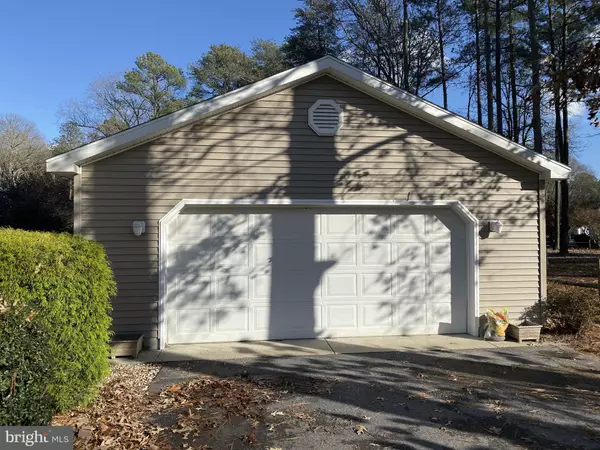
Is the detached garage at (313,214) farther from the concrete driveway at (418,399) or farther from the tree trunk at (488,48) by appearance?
the tree trunk at (488,48)

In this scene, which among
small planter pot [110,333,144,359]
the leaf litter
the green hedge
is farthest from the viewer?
small planter pot [110,333,144,359]

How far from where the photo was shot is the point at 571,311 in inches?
279

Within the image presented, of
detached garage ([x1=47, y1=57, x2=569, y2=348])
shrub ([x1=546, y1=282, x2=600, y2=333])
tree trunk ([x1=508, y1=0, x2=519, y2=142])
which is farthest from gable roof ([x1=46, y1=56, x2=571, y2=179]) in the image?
tree trunk ([x1=508, y1=0, x2=519, y2=142])

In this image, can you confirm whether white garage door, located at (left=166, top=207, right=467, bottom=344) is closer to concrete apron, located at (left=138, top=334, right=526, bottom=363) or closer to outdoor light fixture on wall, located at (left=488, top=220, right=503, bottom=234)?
concrete apron, located at (left=138, top=334, right=526, bottom=363)

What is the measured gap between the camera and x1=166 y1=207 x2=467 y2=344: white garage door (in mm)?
6621

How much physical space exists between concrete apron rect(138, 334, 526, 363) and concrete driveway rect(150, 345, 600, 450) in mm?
182

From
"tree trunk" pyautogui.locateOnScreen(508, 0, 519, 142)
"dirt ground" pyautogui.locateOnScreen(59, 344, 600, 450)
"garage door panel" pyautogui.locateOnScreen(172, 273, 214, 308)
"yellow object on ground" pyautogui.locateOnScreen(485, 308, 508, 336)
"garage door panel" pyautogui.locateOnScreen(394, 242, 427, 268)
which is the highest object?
"tree trunk" pyautogui.locateOnScreen(508, 0, 519, 142)

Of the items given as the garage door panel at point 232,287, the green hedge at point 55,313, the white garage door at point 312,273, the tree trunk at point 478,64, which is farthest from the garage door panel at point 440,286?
the tree trunk at point 478,64

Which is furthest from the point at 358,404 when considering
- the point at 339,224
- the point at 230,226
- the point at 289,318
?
the point at 230,226

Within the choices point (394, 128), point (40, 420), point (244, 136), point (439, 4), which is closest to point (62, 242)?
point (40, 420)

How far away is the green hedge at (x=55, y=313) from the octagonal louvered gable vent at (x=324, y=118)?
12.0ft

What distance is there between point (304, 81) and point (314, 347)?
13.0ft

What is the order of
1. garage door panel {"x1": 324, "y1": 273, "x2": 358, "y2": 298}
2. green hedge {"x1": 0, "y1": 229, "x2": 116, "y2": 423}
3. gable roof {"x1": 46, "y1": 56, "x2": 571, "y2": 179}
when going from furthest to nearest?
garage door panel {"x1": 324, "y1": 273, "x2": 358, "y2": 298} → gable roof {"x1": 46, "y1": 56, "x2": 571, "y2": 179} → green hedge {"x1": 0, "y1": 229, "x2": 116, "y2": 423}

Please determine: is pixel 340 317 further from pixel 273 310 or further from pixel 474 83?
Result: pixel 474 83
